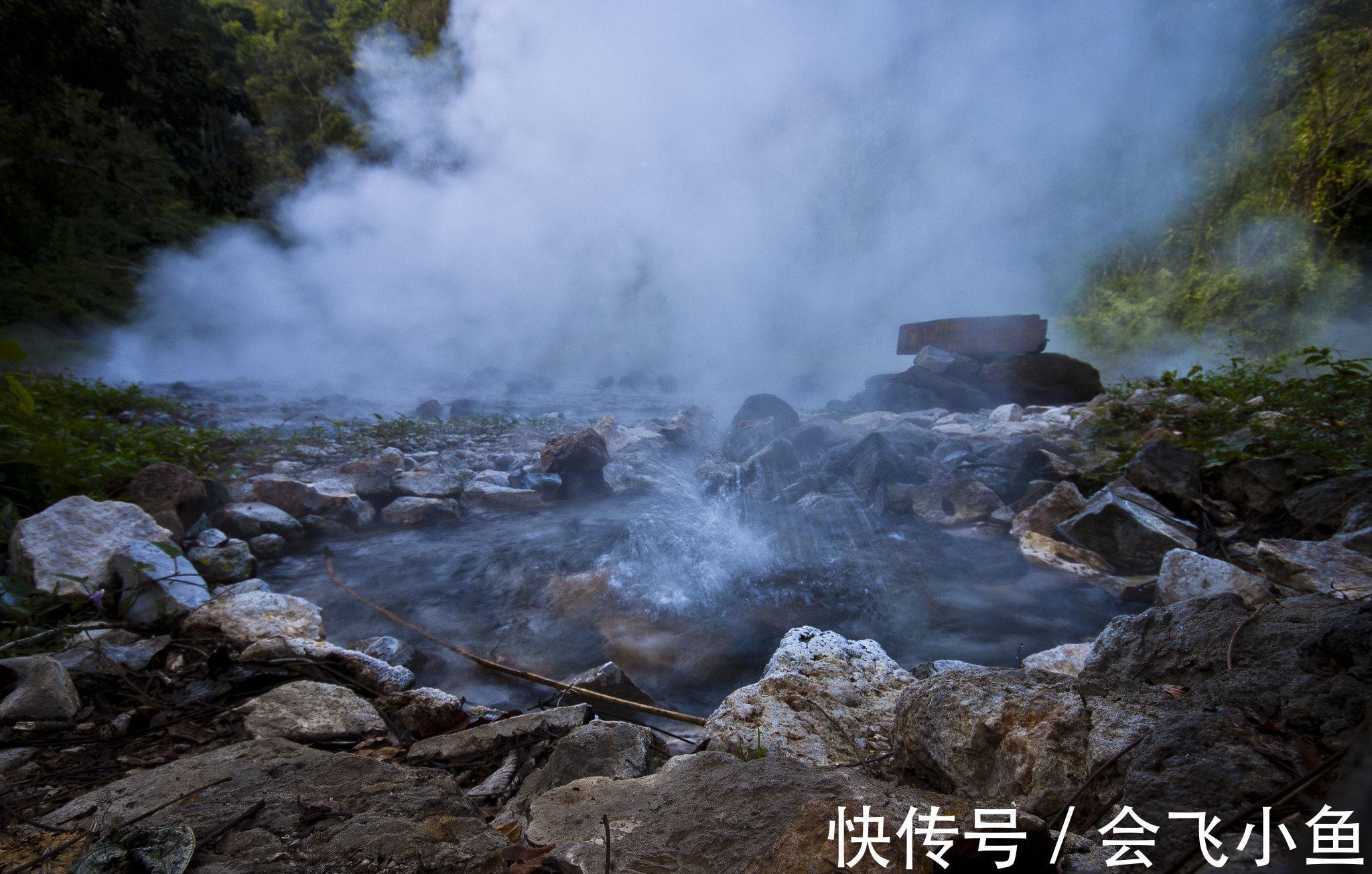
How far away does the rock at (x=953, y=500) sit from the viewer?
3975mm

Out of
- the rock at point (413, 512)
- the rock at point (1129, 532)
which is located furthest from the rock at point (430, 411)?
the rock at point (1129, 532)

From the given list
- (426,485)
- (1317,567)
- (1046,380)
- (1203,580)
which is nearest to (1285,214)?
(1046,380)

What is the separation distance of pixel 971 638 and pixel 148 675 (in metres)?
3.03

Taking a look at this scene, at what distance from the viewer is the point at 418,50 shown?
17.6 m

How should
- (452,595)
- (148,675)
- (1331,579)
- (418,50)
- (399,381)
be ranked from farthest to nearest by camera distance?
(418,50)
(399,381)
(452,595)
(1331,579)
(148,675)

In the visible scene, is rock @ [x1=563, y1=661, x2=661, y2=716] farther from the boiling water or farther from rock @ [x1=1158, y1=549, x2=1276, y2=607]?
rock @ [x1=1158, y1=549, x2=1276, y2=607]

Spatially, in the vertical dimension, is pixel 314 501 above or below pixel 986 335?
below

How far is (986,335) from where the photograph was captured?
8.78m

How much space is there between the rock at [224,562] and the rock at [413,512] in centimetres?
119

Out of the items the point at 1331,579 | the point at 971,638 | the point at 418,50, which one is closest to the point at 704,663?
the point at 971,638

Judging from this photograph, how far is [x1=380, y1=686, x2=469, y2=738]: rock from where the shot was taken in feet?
4.98

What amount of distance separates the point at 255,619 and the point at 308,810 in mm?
1365

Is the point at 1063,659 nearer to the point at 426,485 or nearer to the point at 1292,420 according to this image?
the point at 1292,420

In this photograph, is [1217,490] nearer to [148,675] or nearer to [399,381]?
[148,675]
